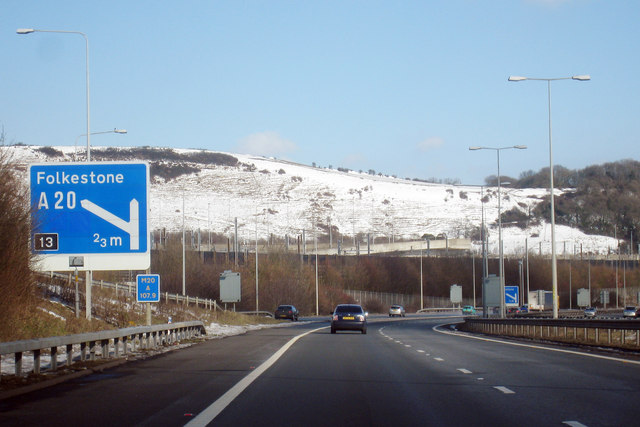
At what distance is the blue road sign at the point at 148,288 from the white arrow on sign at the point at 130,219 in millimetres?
6573

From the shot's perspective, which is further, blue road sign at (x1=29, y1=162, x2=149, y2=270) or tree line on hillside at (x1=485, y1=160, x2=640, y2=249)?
tree line on hillside at (x1=485, y1=160, x2=640, y2=249)

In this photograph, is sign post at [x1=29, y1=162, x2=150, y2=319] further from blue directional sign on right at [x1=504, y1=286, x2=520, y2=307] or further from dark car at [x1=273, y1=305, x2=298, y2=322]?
dark car at [x1=273, y1=305, x2=298, y2=322]

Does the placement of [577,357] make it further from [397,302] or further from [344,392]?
[397,302]

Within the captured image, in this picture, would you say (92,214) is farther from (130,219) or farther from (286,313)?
(286,313)

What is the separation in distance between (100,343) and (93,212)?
3705mm

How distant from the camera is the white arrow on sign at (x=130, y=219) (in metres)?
24.4

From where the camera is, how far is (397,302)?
125125 mm

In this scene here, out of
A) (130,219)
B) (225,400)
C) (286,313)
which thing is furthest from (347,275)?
(225,400)

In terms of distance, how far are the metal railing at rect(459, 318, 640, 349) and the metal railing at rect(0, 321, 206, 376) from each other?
48.8ft

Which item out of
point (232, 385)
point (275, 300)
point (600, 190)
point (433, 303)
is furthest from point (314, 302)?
point (600, 190)

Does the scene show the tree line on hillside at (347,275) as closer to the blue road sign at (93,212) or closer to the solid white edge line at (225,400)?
the blue road sign at (93,212)

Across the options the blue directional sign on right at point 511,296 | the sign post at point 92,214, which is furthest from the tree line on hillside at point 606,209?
the sign post at point 92,214

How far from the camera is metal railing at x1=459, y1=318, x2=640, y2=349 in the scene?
28.8 m

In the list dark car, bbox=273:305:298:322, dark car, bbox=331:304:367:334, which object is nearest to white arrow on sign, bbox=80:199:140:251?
dark car, bbox=331:304:367:334
